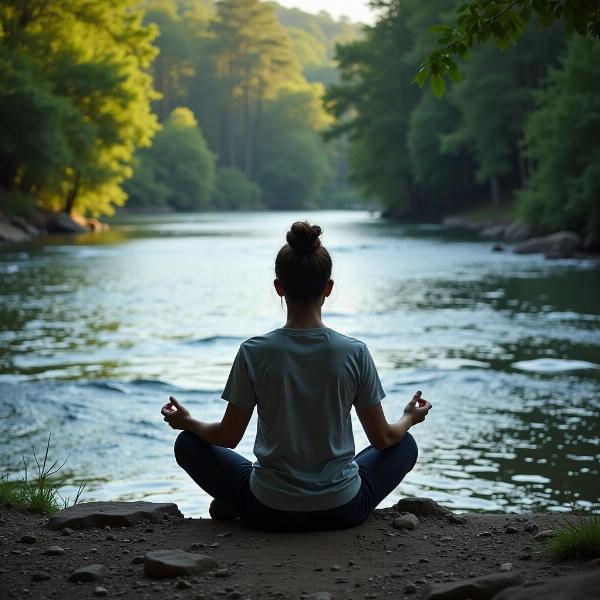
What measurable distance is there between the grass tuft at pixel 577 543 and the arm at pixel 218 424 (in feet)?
4.25

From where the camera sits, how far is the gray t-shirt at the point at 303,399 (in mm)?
4176

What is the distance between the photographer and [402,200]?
199ft

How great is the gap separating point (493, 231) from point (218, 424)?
37362 mm

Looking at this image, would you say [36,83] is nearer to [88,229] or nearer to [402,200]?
[88,229]

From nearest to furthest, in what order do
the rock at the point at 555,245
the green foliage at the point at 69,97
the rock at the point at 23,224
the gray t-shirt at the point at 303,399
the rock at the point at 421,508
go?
the gray t-shirt at the point at 303,399, the rock at the point at 421,508, the rock at the point at 555,245, the green foliage at the point at 69,97, the rock at the point at 23,224

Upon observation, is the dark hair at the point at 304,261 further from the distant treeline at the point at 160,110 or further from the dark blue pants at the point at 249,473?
the distant treeline at the point at 160,110

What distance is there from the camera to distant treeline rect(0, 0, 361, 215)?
38.4 metres

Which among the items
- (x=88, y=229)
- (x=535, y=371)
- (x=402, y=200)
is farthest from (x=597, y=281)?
(x=402, y=200)

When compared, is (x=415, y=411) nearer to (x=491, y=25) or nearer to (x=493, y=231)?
(x=491, y=25)

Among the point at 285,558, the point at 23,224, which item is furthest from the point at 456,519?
the point at 23,224

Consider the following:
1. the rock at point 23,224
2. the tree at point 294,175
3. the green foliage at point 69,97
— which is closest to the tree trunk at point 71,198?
the green foliage at point 69,97

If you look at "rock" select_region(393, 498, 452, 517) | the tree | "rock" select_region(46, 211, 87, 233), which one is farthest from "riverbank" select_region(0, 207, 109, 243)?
the tree

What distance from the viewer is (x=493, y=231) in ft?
134

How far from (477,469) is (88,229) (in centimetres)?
3959
